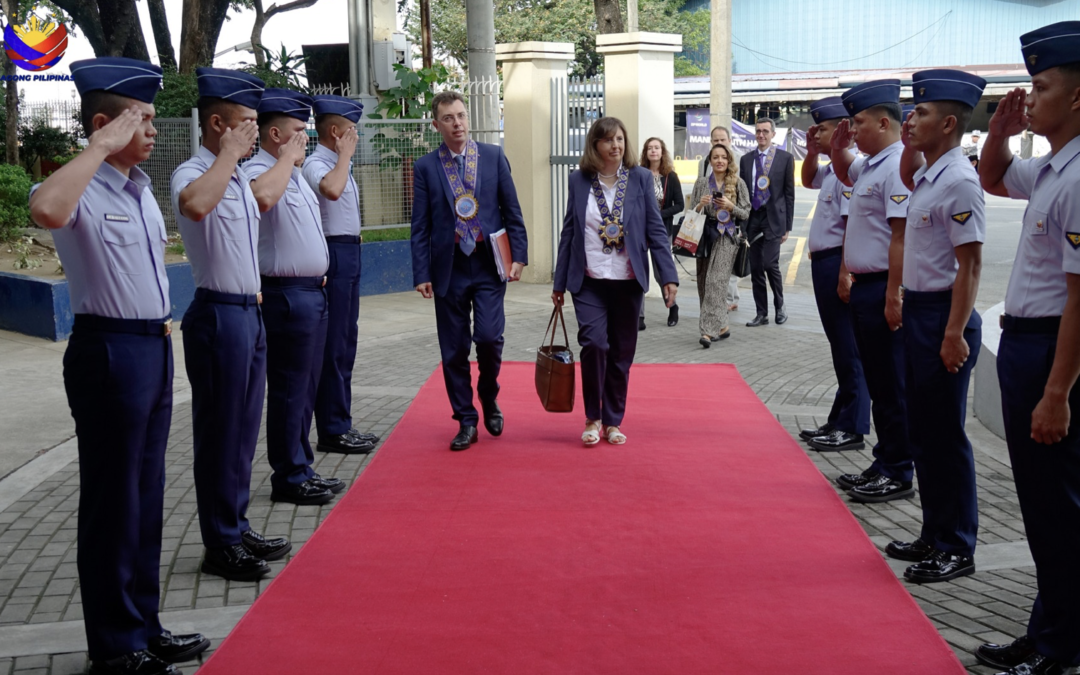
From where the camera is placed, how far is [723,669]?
368 centimetres

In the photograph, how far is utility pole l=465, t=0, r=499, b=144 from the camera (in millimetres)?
13656

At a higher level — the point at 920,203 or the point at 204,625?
the point at 920,203

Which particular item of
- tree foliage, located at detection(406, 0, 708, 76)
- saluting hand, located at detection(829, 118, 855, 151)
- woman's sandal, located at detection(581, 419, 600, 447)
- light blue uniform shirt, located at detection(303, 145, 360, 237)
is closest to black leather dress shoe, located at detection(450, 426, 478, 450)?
woman's sandal, located at detection(581, 419, 600, 447)

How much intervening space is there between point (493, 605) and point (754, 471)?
7.76 ft

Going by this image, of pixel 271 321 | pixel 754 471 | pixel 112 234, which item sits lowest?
pixel 754 471

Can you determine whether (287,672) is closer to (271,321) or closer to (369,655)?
(369,655)

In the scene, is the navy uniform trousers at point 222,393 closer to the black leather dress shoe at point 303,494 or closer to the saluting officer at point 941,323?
the black leather dress shoe at point 303,494

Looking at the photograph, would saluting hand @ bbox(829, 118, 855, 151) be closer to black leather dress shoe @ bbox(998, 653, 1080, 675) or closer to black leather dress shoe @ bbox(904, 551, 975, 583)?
black leather dress shoe @ bbox(904, 551, 975, 583)

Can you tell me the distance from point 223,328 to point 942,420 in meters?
2.96

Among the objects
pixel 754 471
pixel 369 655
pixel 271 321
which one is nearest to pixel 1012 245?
pixel 754 471

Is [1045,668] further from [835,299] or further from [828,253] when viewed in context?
[828,253]

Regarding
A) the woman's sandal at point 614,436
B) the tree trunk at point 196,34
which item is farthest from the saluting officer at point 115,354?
the tree trunk at point 196,34

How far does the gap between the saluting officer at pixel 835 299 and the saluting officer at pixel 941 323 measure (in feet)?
6.00

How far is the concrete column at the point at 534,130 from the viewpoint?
14.2 metres
